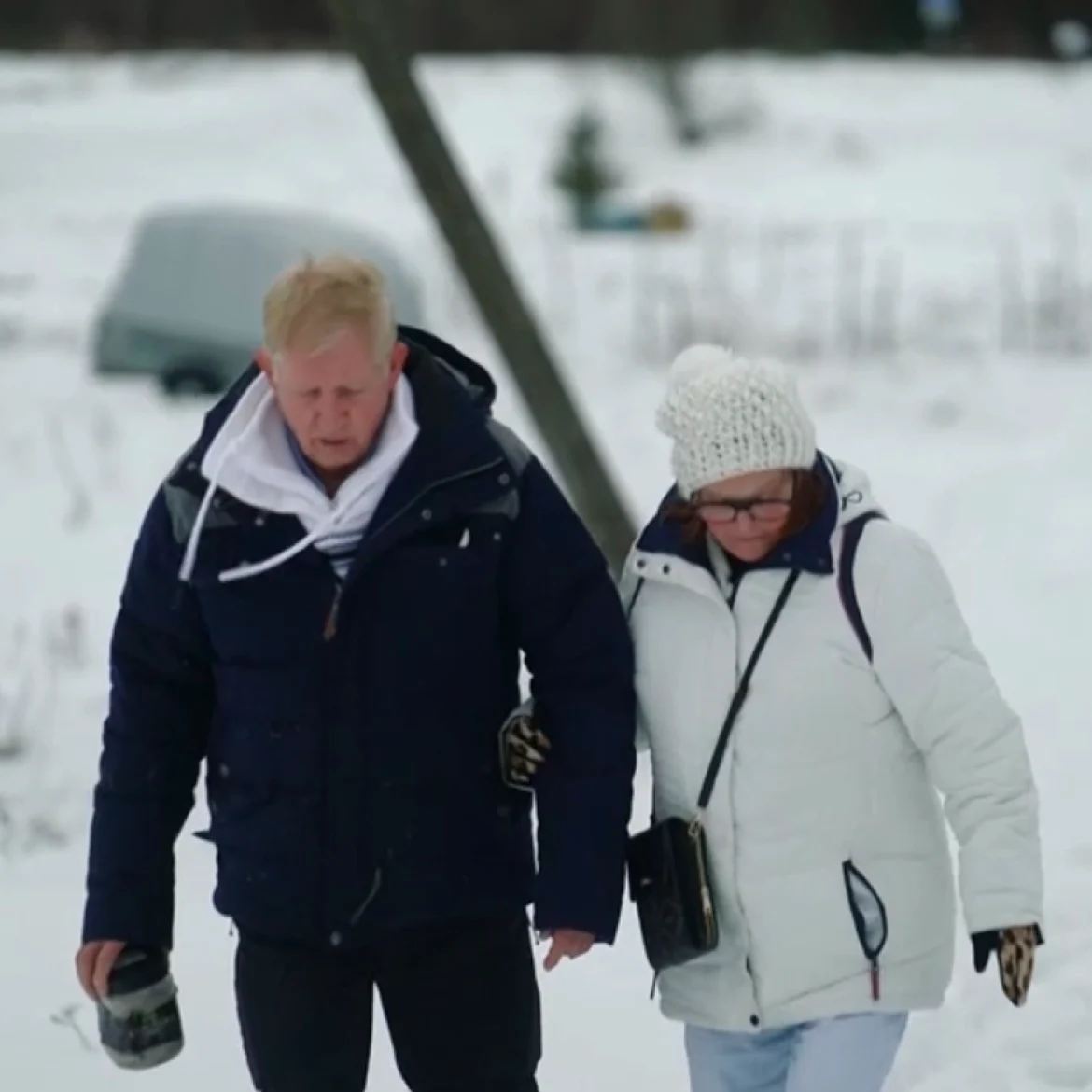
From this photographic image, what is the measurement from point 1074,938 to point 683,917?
1871mm

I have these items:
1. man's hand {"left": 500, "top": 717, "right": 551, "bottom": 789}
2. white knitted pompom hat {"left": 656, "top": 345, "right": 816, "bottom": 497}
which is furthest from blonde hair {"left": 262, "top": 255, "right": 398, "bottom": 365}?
man's hand {"left": 500, "top": 717, "right": 551, "bottom": 789}

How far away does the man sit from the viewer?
2615mm

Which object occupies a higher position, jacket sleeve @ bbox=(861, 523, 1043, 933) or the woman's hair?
the woman's hair

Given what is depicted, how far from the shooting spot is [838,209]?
20.4 meters

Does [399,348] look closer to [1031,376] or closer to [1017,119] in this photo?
[1031,376]

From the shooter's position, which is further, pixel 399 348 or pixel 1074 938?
pixel 1074 938

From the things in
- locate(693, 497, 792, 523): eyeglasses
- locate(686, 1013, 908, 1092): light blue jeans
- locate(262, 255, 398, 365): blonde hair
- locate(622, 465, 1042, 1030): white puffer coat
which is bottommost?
locate(686, 1013, 908, 1092): light blue jeans

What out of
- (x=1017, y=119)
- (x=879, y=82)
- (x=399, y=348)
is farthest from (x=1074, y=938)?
(x=879, y=82)

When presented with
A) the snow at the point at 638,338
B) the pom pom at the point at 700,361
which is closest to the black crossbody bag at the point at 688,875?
the pom pom at the point at 700,361

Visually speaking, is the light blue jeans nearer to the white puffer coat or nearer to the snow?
the white puffer coat

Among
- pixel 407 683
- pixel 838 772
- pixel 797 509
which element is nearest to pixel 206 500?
pixel 407 683

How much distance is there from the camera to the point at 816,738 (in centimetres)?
267

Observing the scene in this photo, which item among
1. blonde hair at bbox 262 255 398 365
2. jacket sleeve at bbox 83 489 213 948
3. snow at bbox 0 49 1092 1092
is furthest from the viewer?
snow at bbox 0 49 1092 1092

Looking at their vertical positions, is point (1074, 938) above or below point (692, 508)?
below
